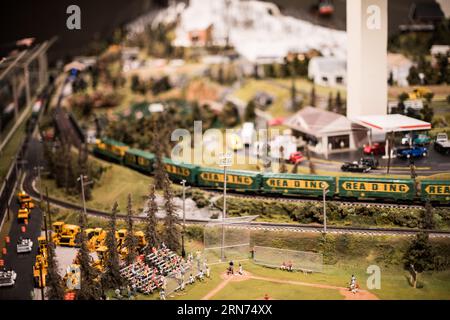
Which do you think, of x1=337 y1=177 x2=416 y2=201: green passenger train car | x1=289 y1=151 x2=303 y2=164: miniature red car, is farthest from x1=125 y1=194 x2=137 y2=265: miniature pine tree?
x1=289 y1=151 x2=303 y2=164: miniature red car

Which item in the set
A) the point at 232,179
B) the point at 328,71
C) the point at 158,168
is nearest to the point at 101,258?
the point at 158,168

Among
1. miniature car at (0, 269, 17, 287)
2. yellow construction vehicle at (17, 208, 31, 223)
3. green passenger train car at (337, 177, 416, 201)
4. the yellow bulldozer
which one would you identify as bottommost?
miniature car at (0, 269, 17, 287)

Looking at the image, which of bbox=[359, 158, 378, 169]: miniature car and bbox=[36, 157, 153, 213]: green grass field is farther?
bbox=[36, 157, 153, 213]: green grass field

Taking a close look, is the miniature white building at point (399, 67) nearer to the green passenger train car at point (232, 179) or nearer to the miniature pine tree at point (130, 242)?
the green passenger train car at point (232, 179)

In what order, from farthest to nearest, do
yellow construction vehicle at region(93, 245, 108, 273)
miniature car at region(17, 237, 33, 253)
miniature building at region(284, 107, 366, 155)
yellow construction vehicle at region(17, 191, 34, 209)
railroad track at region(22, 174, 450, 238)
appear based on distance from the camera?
miniature building at region(284, 107, 366, 155)
yellow construction vehicle at region(17, 191, 34, 209)
miniature car at region(17, 237, 33, 253)
railroad track at region(22, 174, 450, 238)
yellow construction vehicle at region(93, 245, 108, 273)

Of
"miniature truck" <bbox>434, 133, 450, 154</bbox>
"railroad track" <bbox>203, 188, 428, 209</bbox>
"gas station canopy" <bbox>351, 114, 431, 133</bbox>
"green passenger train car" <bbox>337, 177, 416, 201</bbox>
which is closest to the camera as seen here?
"green passenger train car" <bbox>337, 177, 416, 201</bbox>

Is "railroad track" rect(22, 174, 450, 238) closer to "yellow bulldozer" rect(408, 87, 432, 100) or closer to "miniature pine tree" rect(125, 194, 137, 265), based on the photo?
"miniature pine tree" rect(125, 194, 137, 265)
